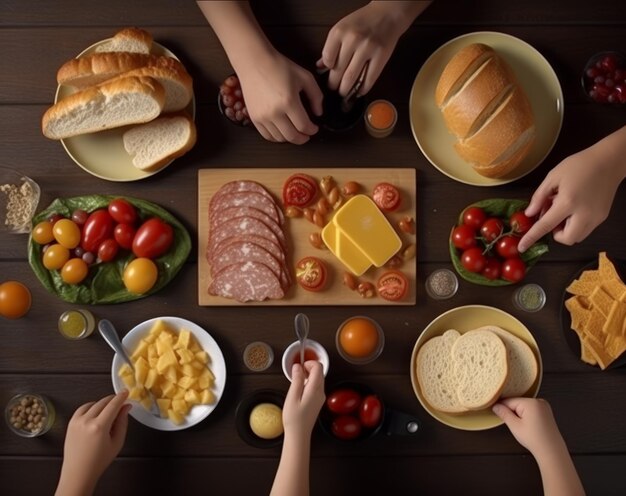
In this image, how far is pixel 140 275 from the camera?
1390 mm

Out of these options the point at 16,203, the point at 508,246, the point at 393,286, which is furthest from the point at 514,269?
the point at 16,203

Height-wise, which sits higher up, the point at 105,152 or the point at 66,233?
the point at 105,152

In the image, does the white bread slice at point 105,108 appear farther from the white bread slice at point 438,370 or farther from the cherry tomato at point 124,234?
the white bread slice at point 438,370

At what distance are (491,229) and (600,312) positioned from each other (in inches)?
11.8

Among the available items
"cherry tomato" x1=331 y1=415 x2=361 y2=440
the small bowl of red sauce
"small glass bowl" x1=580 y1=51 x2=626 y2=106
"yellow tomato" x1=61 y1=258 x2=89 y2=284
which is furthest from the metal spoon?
"small glass bowl" x1=580 y1=51 x2=626 y2=106

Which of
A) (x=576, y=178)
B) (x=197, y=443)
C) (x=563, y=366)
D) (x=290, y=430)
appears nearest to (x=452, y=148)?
(x=576, y=178)

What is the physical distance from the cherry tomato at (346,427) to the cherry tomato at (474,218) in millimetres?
503

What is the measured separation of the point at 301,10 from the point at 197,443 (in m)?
1.03

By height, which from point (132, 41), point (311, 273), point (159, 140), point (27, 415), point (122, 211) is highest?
point (132, 41)

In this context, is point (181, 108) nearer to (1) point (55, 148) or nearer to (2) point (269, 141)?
(2) point (269, 141)

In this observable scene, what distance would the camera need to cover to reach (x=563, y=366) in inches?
56.8

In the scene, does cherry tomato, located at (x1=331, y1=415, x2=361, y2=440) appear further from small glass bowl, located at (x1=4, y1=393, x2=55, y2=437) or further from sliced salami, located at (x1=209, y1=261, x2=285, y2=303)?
small glass bowl, located at (x1=4, y1=393, x2=55, y2=437)

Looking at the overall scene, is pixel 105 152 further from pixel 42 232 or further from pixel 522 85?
pixel 522 85

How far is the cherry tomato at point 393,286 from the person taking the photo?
142 cm
